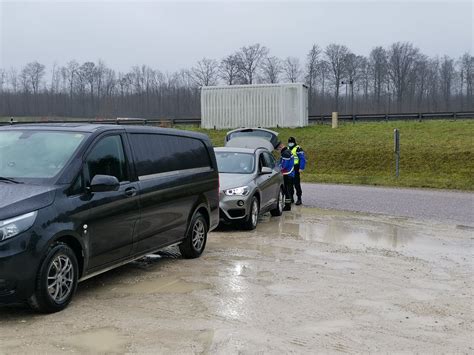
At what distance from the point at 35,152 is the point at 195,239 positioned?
304cm

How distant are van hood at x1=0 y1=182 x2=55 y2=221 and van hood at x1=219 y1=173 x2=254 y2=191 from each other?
5.85 metres

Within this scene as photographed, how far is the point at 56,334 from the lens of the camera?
490 centimetres

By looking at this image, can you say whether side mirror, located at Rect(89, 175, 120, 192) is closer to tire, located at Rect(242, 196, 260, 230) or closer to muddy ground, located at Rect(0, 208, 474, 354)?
muddy ground, located at Rect(0, 208, 474, 354)

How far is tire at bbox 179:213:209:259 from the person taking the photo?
325 inches

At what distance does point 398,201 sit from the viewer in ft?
56.2

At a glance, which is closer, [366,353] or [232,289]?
[366,353]

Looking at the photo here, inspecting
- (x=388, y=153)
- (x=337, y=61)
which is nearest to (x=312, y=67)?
(x=337, y=61)

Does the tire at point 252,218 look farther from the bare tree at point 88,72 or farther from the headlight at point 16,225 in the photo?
the bare tree at point 88,72

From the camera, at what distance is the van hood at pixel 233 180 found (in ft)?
36.7

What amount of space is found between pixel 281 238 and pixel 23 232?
6048mm

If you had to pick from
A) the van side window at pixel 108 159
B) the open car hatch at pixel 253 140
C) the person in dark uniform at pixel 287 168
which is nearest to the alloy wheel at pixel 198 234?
the van side window at pixel 108 159

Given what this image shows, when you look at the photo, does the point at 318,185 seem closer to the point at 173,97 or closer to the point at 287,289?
the point at 287,289

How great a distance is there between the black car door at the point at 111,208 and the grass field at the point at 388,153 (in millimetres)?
17646

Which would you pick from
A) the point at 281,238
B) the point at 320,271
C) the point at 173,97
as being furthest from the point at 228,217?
the point at 173,97
